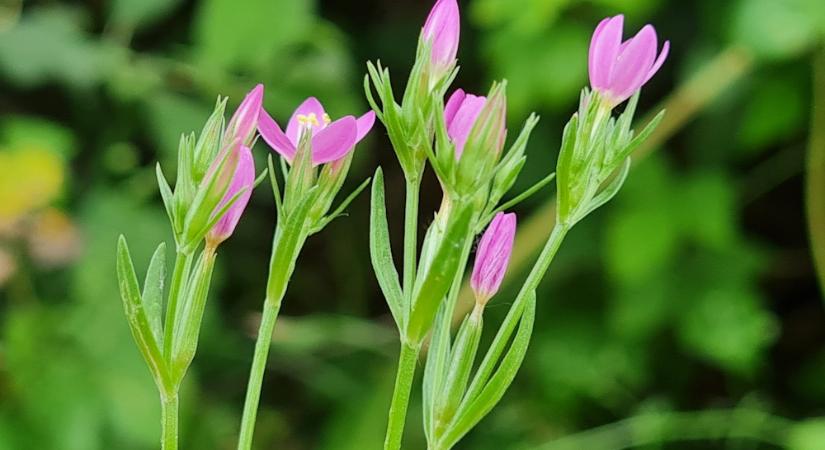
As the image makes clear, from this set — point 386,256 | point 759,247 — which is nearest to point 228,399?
point 759,247

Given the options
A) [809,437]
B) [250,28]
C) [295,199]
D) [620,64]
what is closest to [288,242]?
[295,199]

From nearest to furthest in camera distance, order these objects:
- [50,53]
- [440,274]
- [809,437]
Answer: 1. [440,274]
2. [809,437]
3. [50,53]

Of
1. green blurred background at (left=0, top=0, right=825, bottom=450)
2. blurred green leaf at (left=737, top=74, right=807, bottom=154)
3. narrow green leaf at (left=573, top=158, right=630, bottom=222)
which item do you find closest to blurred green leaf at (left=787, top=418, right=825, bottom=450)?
green blurred background at (left=0, top=0, right=825, bottom=450)

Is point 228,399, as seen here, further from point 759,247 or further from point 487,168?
point 487,168

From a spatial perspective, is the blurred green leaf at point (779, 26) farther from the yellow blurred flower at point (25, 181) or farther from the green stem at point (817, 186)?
the yellow blurred flower at point (25, 181)

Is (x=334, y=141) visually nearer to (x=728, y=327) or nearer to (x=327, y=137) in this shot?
(x=327, y=137)

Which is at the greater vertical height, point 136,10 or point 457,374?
point 136,10

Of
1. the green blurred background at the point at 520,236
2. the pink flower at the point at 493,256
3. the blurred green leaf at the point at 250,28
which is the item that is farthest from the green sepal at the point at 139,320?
the blurred green leaf at the point at 250,28
